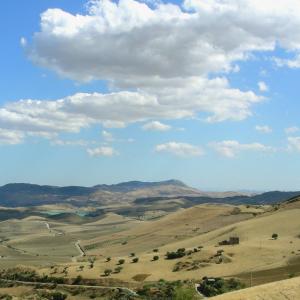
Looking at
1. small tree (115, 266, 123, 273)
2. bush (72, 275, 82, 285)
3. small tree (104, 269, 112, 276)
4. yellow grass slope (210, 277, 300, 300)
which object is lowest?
bush (72, 275, 82, 285)

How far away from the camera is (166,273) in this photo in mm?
85938

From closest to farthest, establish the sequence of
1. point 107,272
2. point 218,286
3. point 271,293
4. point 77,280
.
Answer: point 271,293, point 218,286, point 77,280, point 107,272

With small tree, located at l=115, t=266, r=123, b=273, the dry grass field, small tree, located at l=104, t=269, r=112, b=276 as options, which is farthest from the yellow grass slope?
small tree, located at l=115, t=266, r=123, b=273

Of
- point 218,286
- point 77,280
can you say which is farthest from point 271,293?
point 77,280

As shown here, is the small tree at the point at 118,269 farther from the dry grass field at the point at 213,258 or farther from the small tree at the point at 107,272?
the small tree at the point at 107,272

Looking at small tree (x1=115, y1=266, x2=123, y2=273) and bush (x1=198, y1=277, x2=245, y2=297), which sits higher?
→ bush (x1=198, y1=277, x2=245, y2=297)

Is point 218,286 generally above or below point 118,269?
above

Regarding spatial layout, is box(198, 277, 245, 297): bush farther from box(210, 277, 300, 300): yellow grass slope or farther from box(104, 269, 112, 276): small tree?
box(210, 277, 300, 300): yellow grass slope

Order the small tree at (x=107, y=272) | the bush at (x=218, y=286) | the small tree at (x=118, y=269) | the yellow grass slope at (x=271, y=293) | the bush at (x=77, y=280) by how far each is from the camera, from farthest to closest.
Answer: the small tree at (x=118, y=269), the small tree at (x=107, y=272), the bush at (x=77, y=280), the bush at (x=218, y=286), the yellow grass slope at (x=271, y=293)

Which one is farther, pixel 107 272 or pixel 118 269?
pixel 118 269

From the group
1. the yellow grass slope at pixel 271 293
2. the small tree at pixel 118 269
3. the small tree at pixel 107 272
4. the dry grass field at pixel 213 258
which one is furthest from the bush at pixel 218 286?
the yellow grass slope at pixel 271 293

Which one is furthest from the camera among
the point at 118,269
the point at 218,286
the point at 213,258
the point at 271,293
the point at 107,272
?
the point at 213,258

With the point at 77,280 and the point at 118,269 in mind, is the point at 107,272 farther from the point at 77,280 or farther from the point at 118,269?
the point at 77,280

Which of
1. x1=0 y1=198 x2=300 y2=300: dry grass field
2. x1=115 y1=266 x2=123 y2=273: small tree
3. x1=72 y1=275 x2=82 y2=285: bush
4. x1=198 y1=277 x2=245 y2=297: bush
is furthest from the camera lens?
x1=115 y1=266 x2=123 y2=273: small tree
